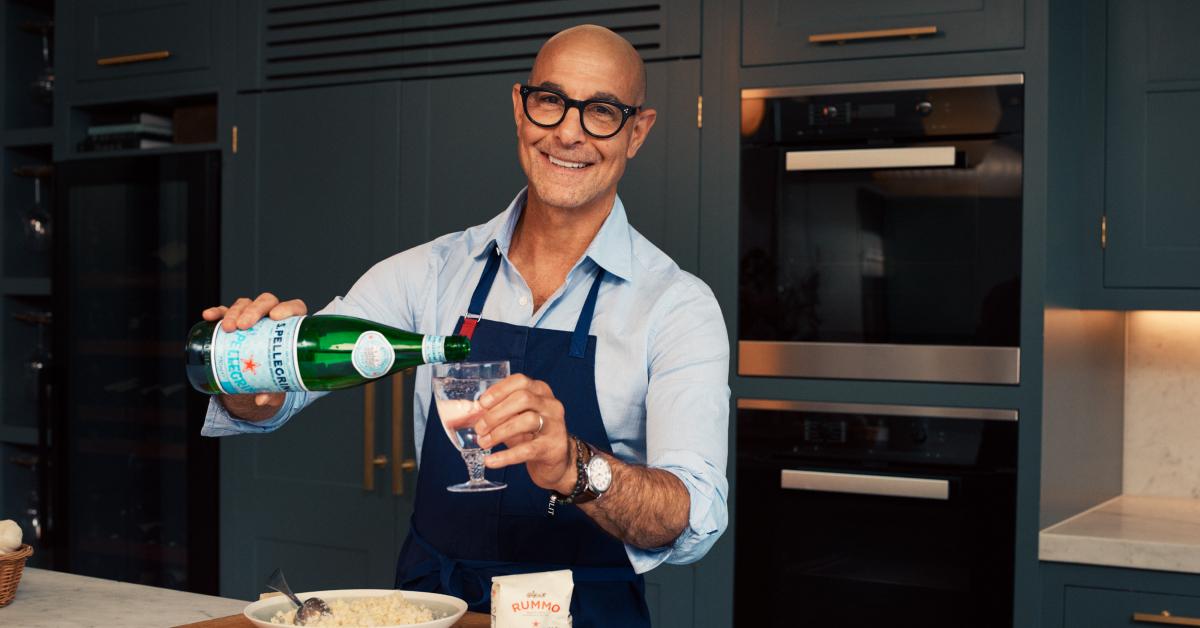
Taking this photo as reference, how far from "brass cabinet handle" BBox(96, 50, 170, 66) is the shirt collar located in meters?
1.87

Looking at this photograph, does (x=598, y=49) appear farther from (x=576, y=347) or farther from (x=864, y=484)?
(x=864, y=484)

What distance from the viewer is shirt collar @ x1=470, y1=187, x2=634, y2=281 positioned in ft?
5.35

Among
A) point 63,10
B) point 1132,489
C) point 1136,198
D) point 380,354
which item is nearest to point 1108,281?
point 1136,198

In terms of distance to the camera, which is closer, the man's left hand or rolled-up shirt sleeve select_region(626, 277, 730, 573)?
the man's left hand

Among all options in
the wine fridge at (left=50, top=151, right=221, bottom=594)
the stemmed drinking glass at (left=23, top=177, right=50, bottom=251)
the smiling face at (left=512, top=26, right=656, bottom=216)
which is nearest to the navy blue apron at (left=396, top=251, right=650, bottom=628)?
the smiling face at (left=512, top=26, right=656, bottom=216)

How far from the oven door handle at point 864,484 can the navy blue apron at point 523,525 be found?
0.95 m

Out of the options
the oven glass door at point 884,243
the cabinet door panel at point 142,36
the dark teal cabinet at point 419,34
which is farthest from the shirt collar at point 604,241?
the cabinet door panel at point 142,36

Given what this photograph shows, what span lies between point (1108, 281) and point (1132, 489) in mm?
643

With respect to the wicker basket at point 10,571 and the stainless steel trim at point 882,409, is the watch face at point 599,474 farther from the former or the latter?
the stainless steel trim at point 882,409

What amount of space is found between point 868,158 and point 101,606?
1.67m

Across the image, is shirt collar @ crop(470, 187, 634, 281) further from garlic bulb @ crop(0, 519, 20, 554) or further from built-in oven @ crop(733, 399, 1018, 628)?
built-in oven @ crop(733, 399, 1018, 628)

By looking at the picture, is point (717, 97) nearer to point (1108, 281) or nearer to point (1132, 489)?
point (1108, 281)

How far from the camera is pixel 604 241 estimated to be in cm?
164

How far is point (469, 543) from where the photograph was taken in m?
1.56
